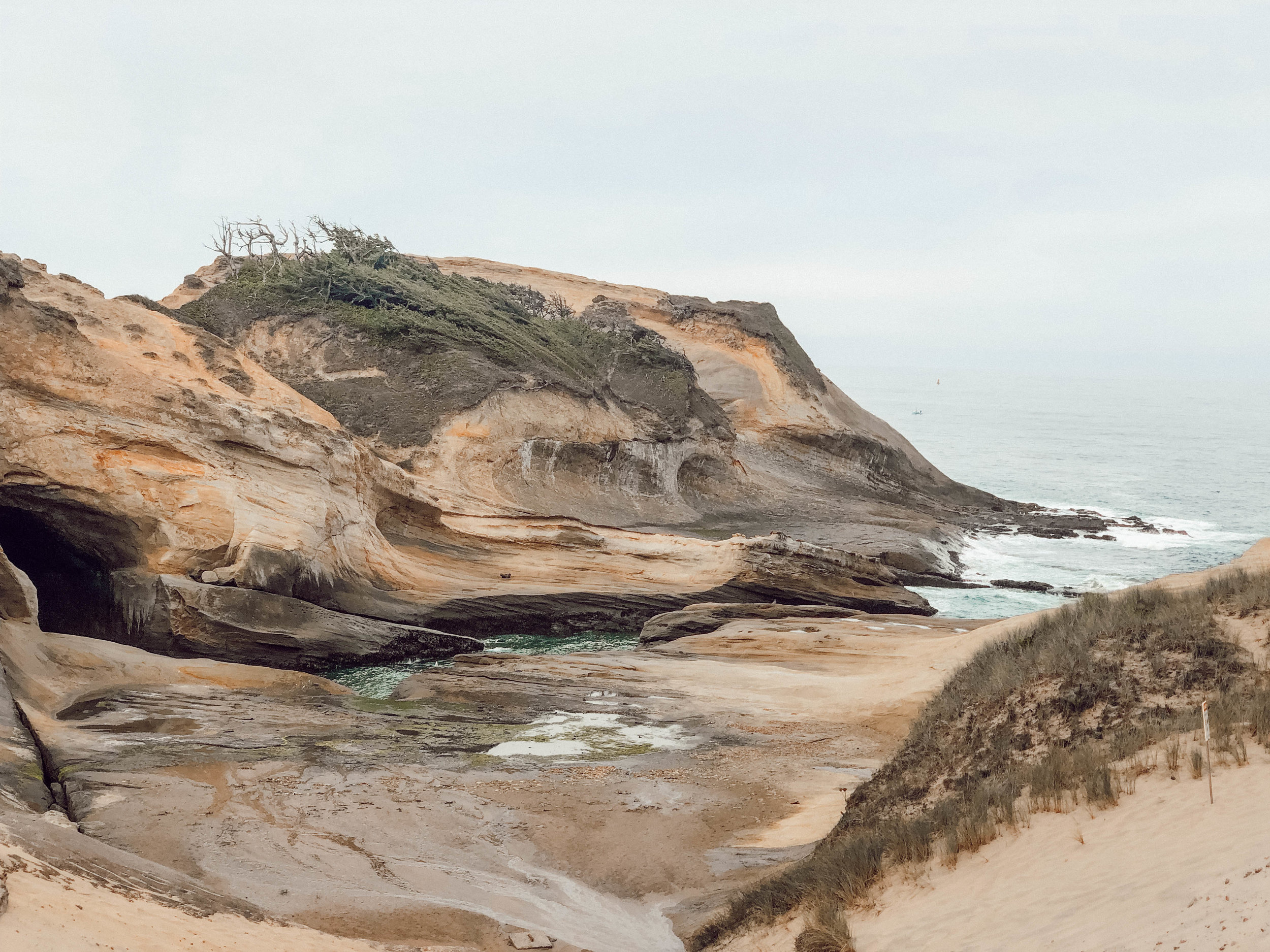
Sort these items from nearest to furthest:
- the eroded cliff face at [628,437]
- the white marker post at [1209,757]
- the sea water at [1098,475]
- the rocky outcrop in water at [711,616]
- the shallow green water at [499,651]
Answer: the white marker post at [1209,757] → the shallow green water at [499,651] → the rocky outcrop in water at [711,616] → the eroded cliff face at [628,437] → the sea water at [1098,475]

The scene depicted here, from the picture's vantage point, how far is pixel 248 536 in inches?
634

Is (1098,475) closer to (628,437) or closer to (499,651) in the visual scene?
(628,437)

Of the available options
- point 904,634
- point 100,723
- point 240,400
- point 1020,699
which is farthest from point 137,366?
point 1020,699

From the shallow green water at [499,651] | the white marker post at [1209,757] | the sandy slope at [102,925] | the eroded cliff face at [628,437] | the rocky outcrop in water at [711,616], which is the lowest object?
the shallow green water at [499,651]

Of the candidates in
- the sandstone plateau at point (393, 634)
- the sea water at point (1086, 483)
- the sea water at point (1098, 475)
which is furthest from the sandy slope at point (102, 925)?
the sea water at point (1098, 475)

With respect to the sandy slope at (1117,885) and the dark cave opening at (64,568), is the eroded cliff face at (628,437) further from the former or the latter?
the sandy slope at (1117,885)

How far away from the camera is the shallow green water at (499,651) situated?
15.9 metres

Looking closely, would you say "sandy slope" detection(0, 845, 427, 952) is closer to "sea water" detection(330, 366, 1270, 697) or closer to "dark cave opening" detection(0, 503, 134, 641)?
"sea water" detection(330, 366, 1270, 697)

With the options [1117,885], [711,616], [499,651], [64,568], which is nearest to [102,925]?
[1117,885]

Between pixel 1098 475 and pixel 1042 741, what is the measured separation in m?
54.2

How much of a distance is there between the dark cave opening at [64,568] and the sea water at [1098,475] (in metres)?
17.2

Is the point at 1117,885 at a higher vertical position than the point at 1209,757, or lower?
lower

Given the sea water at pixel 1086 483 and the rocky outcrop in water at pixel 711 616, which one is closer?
the rocky outcrop in water at pixel 711 616

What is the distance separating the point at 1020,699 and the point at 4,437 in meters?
14.8
